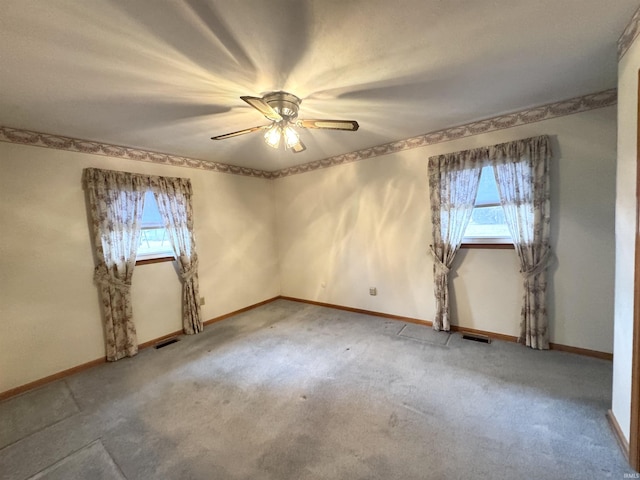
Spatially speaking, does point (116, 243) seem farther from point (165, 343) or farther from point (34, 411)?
point (34, 411)

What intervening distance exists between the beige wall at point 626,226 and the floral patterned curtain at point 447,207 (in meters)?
1.34

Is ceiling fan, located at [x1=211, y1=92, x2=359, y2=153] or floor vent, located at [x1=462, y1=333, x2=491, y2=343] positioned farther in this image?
floor vent, located at [x1=462, y1=333, x2=491, y2=343]

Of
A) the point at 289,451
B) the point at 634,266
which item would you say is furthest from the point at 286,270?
the point at 634,266

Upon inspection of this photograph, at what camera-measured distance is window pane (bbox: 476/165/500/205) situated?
2918mm

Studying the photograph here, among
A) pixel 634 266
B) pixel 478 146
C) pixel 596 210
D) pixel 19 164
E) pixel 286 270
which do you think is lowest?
pixel 286 270

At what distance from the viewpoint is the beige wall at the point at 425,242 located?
7.97ft

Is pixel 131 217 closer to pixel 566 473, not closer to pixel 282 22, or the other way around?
pixel 282 22

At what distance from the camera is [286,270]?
491 centimetres

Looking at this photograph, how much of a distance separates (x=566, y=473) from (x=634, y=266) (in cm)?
119

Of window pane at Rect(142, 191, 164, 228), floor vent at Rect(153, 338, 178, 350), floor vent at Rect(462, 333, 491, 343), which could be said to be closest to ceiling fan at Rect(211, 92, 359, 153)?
window pane at Rect(142, 191, 164, 228)

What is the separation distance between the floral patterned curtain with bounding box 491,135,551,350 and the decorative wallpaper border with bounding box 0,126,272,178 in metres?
3.71

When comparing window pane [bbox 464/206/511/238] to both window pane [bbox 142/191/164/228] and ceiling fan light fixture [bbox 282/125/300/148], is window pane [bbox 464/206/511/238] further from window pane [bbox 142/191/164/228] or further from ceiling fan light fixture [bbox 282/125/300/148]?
window pane [bbox 142/191/164/228]

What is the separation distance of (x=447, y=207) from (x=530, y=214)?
2.55 ft

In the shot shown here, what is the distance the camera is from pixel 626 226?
5.00ft
